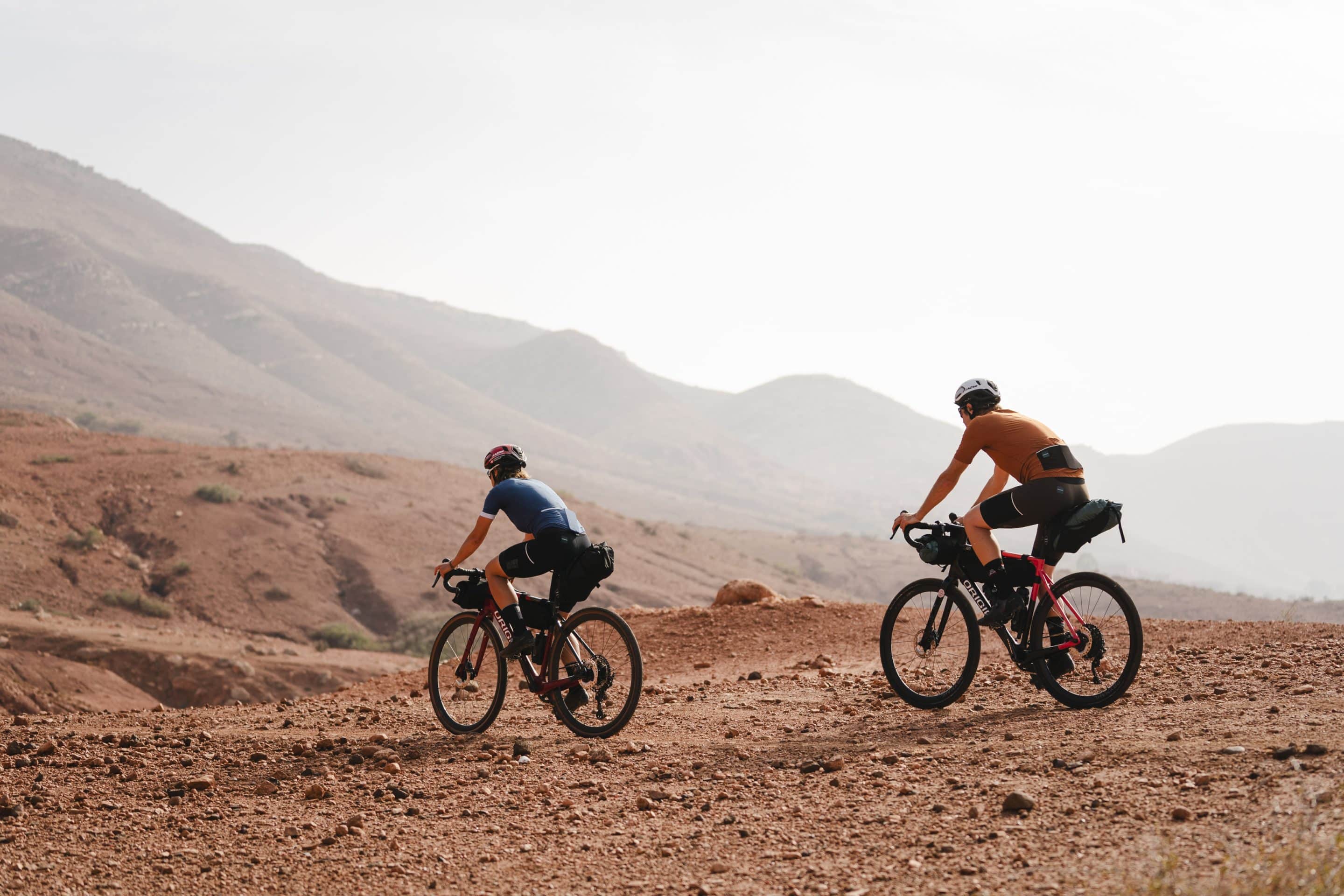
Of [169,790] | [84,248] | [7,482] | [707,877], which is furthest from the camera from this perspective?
[84,248]

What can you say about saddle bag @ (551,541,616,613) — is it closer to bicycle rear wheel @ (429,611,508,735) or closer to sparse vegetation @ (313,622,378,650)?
bicycle rear wheel @ (429,611,508,735)

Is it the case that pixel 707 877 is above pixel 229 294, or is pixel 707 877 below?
below

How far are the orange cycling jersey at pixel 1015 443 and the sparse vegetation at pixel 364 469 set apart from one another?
3747cm

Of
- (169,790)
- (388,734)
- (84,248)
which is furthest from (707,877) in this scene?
(84,248)

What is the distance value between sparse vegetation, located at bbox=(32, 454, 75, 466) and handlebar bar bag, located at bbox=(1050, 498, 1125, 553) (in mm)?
32823

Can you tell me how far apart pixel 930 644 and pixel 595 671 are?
8.22ft

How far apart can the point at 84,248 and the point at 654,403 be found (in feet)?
319

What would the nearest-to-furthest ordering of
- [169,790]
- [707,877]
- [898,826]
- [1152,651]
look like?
[707,877] → [898,826] → [169,790] → [1152,651]

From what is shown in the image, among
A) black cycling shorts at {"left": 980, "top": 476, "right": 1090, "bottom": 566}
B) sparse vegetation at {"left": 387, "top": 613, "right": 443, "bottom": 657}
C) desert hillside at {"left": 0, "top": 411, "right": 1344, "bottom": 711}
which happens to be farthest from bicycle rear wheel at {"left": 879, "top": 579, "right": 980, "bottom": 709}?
sparse vegetation at {"left": 387, "top": 613, "right": 443, "bottom": 657}

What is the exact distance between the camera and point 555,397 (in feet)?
599

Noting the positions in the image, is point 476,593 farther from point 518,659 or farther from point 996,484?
point 996,484

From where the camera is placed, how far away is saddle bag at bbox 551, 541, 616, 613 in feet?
23.6

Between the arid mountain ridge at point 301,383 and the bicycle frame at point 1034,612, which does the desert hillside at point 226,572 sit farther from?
the arid mountain ridge at point 301,383

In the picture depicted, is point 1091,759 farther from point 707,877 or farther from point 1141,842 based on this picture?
point 707,877
